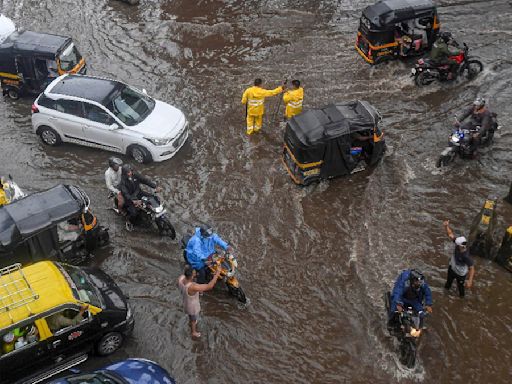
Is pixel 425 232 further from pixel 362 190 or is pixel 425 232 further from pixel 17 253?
pixel 17 253

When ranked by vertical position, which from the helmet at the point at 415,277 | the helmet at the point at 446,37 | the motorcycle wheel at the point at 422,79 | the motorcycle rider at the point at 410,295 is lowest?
the motorcycle wheel at the point at 422,79

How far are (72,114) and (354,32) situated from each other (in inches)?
386

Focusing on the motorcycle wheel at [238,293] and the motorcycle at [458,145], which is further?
the motorcycle at [458,145]

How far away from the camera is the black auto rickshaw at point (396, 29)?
53.8 ft

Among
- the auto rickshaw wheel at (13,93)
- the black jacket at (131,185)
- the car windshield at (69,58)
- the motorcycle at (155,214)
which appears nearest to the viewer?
the motorcycle at (155,214)

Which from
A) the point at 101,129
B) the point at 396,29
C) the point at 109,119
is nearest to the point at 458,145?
the point at 396,29

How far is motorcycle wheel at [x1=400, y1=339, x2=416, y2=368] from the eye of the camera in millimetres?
8923

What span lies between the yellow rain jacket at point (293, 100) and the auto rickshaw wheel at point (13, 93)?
8275mm

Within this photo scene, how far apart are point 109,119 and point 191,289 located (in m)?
6.43

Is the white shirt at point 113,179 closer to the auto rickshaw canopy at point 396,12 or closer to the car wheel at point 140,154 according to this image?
the car wheel at point 140,154

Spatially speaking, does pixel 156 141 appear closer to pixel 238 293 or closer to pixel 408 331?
pixel 238 293

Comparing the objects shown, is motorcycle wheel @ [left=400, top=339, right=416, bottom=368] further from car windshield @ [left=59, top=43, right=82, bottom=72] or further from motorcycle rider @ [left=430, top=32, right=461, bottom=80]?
car windshield @ [left=59, top=43, right=82, bottom=72]

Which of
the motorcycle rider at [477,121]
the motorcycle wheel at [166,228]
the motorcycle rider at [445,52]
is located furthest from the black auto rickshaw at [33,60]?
the motorcycle rider at [477,121]

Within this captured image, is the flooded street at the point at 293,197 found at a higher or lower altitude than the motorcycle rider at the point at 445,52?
lower
